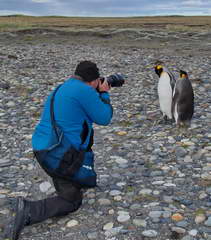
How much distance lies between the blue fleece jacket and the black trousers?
0.44 meters

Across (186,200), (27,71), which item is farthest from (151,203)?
(27,71)

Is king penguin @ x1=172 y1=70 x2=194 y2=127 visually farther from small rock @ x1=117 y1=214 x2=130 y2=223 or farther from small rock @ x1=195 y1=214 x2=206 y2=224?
small rock @ x1=117 y1=214 x2=130 y2=223

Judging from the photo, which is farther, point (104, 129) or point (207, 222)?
point (104, 129)

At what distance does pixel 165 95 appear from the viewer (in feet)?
23.8

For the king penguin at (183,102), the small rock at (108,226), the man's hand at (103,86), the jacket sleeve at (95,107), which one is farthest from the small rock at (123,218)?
the king penguin at (183,102)

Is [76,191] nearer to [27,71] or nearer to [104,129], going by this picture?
[104,129]

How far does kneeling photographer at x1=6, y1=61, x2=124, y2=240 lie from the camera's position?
3.54m

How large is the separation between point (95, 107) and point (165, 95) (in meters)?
3.84

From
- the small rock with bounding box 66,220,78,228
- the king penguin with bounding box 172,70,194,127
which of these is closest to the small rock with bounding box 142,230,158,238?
the small rock with bounding box 66,220,78,228

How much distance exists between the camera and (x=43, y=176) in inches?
187

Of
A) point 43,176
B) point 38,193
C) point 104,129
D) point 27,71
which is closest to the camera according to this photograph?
point 38,193

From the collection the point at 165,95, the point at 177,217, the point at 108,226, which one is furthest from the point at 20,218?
the point at 165,95

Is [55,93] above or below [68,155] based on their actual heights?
above

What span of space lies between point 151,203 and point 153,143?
1.93m
